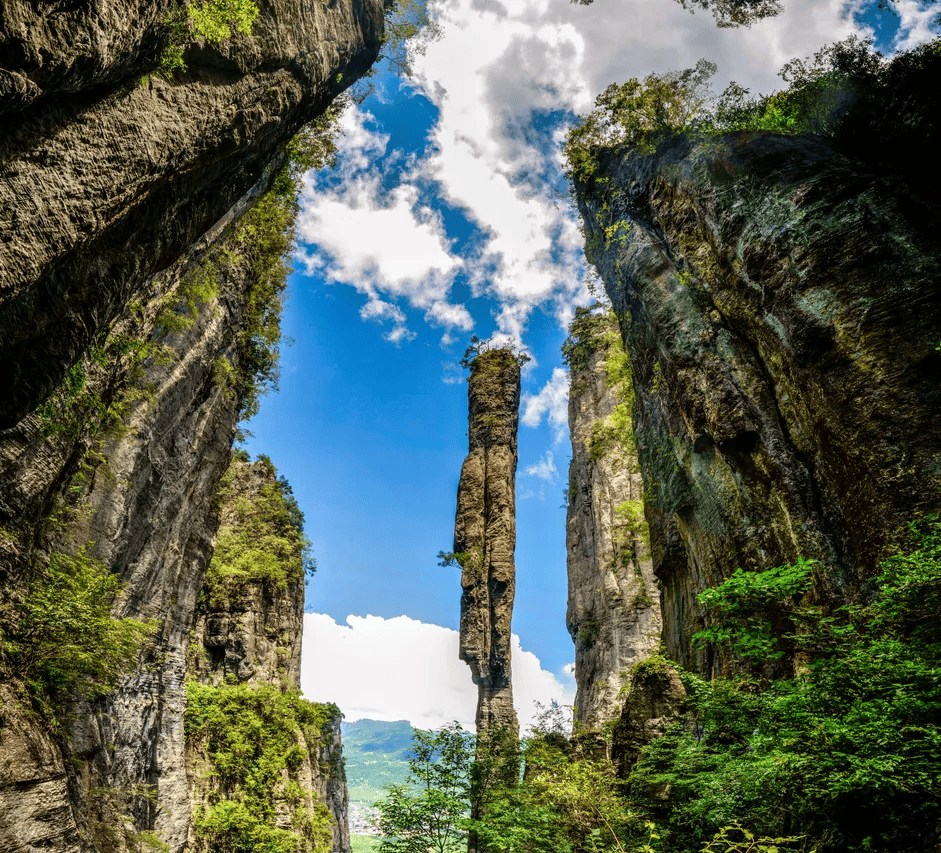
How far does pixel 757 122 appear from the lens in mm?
13922

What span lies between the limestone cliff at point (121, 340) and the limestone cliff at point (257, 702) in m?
4.25

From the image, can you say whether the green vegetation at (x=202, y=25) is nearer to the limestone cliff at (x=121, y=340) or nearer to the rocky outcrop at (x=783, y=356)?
the limestone cliff at (x=121, y=340)

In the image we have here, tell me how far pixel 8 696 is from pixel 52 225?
5.27 m

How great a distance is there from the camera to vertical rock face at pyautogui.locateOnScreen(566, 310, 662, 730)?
22938 millimetres

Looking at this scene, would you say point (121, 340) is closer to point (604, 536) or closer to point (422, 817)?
point (422, 817)

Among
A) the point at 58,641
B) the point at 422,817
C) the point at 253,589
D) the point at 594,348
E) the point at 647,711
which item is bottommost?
the point at 422,817

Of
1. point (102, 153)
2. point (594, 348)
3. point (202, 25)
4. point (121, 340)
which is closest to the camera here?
point (102, 153)

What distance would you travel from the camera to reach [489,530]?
34.8 m

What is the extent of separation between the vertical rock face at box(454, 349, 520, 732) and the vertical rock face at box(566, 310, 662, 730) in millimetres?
4381

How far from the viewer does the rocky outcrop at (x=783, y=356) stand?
7574 millimetres

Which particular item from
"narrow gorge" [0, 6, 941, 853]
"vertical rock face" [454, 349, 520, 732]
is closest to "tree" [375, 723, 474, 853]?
"narrow gorge" [0, 6, 941, 853]

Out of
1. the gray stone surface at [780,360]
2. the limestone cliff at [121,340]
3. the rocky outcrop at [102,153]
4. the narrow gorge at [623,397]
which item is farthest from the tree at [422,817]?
the rocky outcrop at [102,153]

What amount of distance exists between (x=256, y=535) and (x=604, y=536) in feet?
57.2

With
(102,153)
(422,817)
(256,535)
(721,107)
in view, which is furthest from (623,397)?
(256,535)
